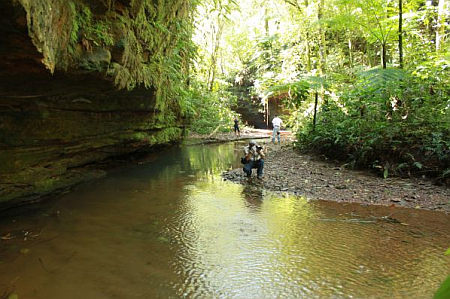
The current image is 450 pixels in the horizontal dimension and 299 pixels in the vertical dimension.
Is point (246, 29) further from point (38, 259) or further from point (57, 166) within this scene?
point (38, 259)

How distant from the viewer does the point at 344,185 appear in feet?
26.7

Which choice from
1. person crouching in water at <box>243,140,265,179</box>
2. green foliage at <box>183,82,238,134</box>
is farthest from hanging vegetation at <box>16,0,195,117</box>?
green foliage at <box>183,82,238,134</box>

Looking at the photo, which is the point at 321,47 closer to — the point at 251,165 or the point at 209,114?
the point at 251,165

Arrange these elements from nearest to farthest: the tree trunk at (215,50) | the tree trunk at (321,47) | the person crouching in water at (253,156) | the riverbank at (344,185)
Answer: the riverbank at (344,185)
the person crouching in water at (253,156)
the tree trunk at (321,47)
the tree trunk at (215,50)

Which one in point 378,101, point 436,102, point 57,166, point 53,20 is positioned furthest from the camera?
point 378,101

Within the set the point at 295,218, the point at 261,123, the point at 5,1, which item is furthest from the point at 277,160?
the point at 261,123

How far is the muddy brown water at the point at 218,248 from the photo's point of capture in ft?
12.4

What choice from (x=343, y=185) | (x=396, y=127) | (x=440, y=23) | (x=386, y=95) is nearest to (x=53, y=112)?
(x=343, y=185)

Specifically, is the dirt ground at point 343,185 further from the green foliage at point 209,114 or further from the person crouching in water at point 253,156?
the green foliage at point 209,114

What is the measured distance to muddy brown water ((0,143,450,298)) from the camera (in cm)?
378

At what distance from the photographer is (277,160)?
12.2 metres

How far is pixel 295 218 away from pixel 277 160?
6172 mm

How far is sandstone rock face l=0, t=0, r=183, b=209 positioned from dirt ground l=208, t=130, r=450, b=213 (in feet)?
12.5

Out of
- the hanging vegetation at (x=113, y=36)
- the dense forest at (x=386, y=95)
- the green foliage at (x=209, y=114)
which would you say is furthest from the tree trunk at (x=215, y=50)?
Result: the hanging vegetation at (x=113, y=36)
